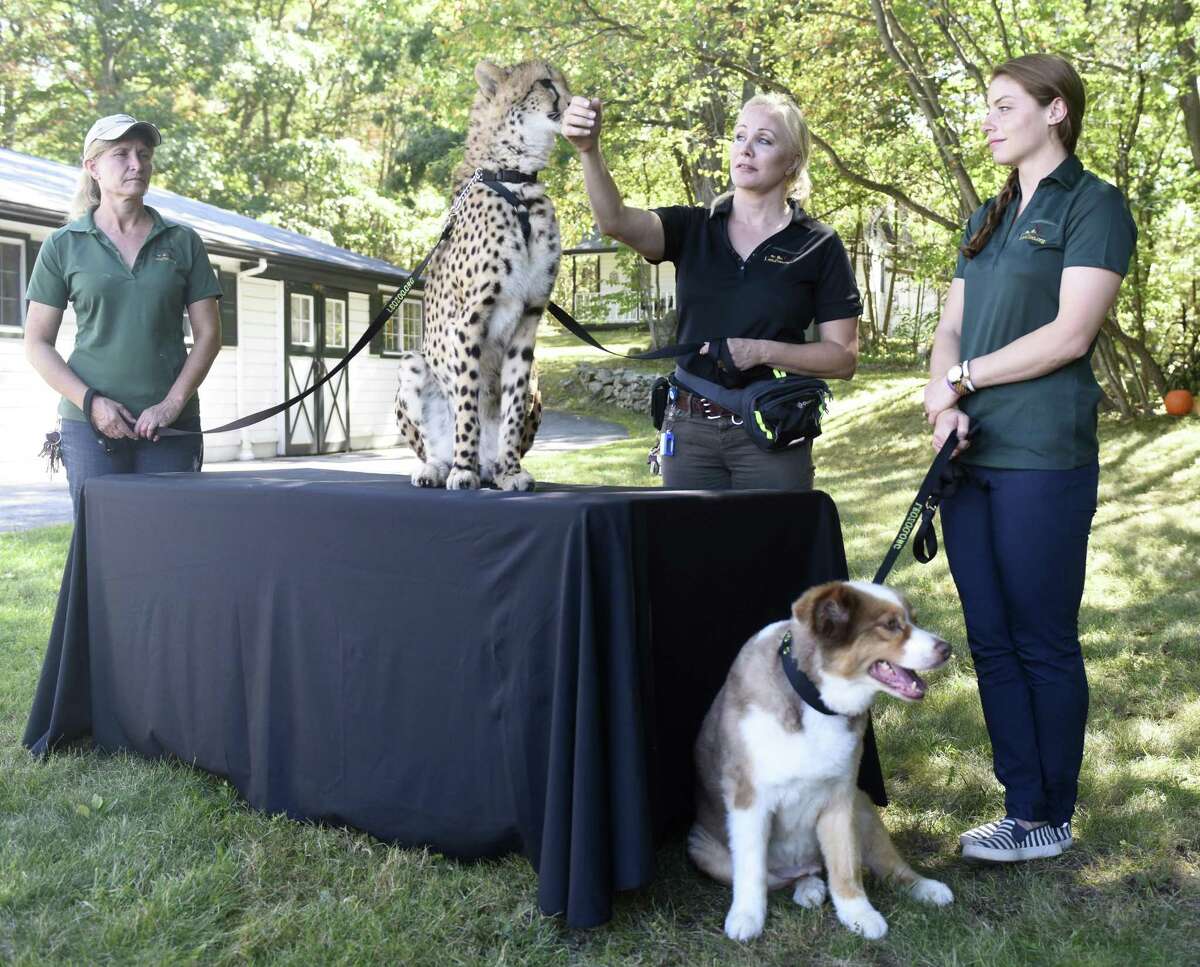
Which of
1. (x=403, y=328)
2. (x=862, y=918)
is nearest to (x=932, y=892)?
(x=862, y=918)

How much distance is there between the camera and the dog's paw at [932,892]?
3.17 meters

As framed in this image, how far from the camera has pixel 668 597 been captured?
10.6 ft

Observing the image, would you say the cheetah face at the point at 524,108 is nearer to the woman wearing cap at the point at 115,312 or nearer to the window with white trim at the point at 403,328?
the woman wearing cap at the point at 115,312

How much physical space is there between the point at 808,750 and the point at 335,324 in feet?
58.4

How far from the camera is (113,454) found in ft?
14.7

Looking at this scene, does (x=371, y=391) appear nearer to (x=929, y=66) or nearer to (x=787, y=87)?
(x=787, y=87)

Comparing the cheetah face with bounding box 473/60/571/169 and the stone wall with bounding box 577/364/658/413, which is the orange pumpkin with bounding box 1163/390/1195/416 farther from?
the stone wall with bounding box 577/364/658/413

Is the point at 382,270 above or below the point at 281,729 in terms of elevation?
above

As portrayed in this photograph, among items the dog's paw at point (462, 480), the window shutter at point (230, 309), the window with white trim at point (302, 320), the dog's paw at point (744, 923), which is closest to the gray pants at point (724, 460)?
the dog's paw at point (462, 480)

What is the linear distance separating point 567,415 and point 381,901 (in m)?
21.7

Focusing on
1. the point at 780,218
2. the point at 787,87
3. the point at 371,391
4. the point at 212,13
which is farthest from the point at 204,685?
the point at 212,13

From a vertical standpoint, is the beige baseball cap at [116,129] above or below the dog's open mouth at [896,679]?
above

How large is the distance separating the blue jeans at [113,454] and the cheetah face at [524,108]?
2152 millimetres

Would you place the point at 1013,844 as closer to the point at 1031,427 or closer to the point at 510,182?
the point at 1031,427
